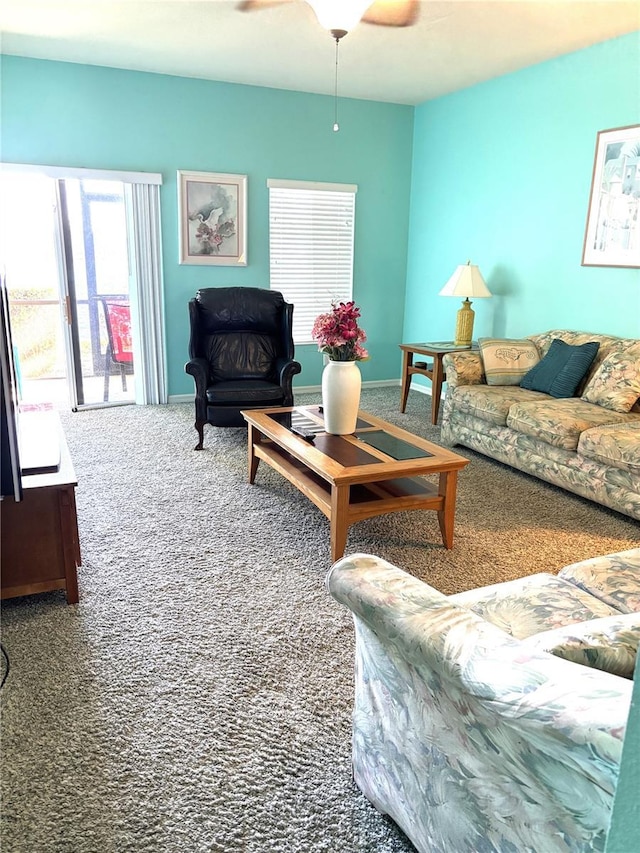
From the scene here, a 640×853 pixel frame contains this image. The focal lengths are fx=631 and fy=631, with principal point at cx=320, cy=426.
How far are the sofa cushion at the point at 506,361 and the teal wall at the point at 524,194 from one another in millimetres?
477

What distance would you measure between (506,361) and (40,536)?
11.2 ft

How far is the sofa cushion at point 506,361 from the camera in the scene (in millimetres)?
4625

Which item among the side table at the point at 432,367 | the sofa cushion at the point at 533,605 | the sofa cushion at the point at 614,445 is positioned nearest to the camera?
the sofa cushion at the point at 533,605

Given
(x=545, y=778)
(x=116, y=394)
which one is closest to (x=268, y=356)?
(x=116, y=394)

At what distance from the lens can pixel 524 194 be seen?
16.8 feet

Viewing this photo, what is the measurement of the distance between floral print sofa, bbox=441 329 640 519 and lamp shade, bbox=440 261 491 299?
27.4 inches

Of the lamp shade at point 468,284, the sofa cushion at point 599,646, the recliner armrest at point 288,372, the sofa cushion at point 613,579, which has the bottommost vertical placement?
the sofa cushion at point 613,579

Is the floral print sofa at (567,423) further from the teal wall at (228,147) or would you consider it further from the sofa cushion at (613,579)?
the teal wall at (228,147)

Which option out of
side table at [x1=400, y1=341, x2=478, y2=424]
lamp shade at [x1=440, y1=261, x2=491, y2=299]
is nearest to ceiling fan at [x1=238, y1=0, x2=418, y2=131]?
lamp shade at [x1=440, y1=261, x2=491, y2=299]

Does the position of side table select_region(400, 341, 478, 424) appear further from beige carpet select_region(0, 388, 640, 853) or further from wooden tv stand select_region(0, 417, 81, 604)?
wooden tv stand select_region(0, 417, 81, 604)

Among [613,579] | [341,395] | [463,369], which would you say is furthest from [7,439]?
[463,369]

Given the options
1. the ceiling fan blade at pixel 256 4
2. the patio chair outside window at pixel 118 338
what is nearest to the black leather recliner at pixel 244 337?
the patio chair outside window at pixel 118 338

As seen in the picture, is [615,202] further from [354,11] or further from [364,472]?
[364,472]

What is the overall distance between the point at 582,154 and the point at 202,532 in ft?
12.4
